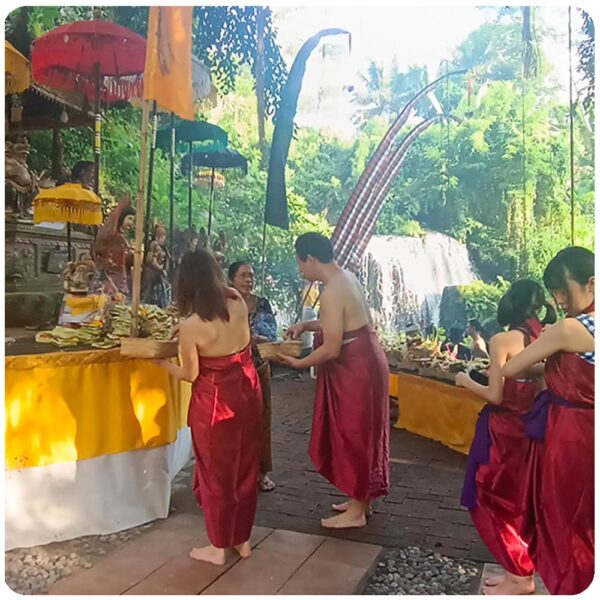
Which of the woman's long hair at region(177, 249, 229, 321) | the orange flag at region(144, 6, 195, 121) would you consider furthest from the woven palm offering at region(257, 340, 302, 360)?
the orange flag at region(144, 6, 195, 121)

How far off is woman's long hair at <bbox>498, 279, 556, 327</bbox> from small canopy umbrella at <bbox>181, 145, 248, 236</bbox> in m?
1.07

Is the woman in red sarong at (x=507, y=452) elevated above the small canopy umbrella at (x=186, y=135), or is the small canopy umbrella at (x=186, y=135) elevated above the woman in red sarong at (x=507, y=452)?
the small canopy umbrella at (x=186, y=135)

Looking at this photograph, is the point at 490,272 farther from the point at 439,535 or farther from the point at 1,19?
the point at 1,19

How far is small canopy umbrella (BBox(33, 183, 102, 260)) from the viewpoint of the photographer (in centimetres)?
238

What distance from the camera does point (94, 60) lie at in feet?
7.73

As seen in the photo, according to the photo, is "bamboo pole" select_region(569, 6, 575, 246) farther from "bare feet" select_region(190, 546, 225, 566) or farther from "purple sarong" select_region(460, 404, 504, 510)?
"bare feet" select_region(190, 546, 225, 566)

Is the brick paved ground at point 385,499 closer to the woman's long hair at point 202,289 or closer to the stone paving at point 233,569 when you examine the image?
the stone paving at point 233,569

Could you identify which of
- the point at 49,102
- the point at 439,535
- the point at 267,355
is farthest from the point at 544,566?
the point at 49,102

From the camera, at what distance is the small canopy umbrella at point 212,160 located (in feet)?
7.79

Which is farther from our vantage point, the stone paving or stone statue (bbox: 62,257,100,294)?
stone statue (bbox: 62,257,100,294)

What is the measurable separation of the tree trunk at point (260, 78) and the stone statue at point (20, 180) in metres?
0.81

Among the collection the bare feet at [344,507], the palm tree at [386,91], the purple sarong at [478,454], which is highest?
the palm tree at [386,91]

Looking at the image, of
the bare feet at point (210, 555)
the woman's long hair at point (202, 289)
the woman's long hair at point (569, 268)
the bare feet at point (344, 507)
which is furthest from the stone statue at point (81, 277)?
the woman's long hair at point (569, 268)

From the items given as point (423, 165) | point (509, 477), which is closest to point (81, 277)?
point (423, 165)
